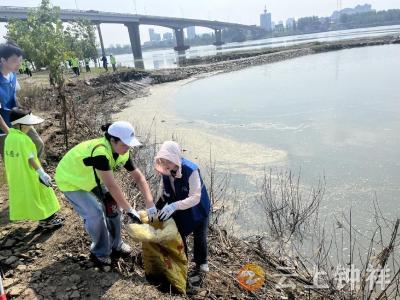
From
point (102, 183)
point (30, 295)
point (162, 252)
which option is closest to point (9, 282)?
point (30, 295)

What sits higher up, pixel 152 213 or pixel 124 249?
pixel 152 213

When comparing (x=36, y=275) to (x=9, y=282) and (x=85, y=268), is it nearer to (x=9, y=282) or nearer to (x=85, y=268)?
(x=9, y=282)

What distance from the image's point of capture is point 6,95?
450 cm

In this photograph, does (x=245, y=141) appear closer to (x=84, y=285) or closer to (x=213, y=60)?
(x=84, y=285)

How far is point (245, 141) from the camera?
1030 centimetres

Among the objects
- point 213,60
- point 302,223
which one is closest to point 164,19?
point 213,60

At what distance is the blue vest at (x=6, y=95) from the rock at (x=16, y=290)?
6.88ft

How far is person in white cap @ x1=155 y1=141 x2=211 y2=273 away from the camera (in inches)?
121

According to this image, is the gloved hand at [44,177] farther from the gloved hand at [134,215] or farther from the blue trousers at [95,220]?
the gloved hand at [134,215]

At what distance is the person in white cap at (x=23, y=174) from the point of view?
3936 mm

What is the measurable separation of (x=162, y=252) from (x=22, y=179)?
1.84 meters

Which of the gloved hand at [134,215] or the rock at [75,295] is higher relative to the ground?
the gloved hand at [134,215]

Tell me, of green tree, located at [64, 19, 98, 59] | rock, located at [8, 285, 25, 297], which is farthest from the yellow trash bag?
green tree, located at [64, 19, 98, 59]

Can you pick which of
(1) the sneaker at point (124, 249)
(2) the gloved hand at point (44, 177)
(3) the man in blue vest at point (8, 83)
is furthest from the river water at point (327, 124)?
(3) the man in blue vest at point (8, 83)
